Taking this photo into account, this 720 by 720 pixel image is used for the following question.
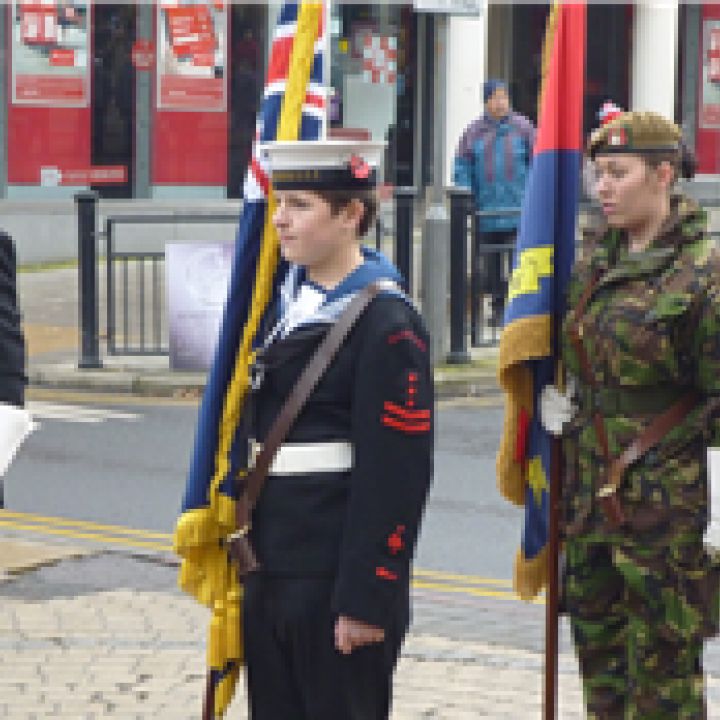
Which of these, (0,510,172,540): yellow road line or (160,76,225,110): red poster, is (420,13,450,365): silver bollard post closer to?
(0,510,172,540): yellow road line

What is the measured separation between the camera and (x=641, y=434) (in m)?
4.79

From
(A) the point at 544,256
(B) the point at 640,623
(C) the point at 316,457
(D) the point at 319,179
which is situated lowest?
(B) the point at 640,623

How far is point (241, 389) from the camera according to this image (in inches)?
181

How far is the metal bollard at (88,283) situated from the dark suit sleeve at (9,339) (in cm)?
987

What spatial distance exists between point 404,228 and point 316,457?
34.9 ft

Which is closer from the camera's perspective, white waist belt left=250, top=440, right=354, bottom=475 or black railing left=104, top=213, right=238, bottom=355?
white waist belt left=250, top=440, right=354, bottom=475

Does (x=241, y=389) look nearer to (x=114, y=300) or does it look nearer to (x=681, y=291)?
(x=681, y=291)

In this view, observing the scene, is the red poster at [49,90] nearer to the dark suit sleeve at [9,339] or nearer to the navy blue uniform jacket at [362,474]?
the dark suit sleeve at [9,339]

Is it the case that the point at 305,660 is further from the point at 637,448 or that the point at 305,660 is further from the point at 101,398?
the point at 101,398

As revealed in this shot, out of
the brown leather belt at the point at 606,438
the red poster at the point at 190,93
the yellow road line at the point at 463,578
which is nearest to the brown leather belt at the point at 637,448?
the brown leather belt at the point at 606,438

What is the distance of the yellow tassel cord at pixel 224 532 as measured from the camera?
14.8ft

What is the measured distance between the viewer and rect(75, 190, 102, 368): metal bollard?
14477mm

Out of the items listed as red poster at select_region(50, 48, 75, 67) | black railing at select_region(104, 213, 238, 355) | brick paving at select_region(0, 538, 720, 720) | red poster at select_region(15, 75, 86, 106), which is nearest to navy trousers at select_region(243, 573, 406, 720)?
brick paving at select_region(0, 538, 720, 720)

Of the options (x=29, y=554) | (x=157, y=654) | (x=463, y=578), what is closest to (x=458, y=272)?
(x=463, y=578)
